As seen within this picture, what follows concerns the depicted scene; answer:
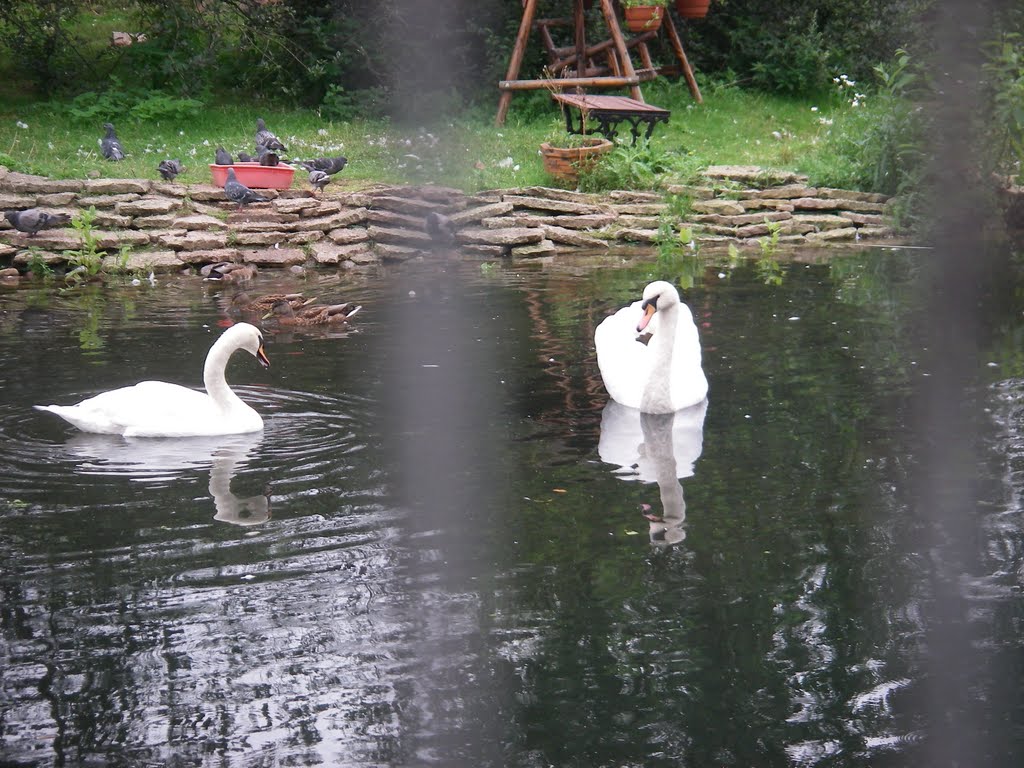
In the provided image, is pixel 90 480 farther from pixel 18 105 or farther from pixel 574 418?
pixel 18 105

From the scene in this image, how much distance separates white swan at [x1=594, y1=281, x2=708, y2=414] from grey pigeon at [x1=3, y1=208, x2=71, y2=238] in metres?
6.47

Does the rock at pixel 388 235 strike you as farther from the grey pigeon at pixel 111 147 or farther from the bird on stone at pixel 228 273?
the grey pigeon at pixel 111 147

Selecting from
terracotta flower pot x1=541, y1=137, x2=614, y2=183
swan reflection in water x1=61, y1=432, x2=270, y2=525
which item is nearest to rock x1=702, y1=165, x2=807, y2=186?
terracotta flower pot x1=541, y1=137, x2=614, y2=183

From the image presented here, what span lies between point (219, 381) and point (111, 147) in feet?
28.3

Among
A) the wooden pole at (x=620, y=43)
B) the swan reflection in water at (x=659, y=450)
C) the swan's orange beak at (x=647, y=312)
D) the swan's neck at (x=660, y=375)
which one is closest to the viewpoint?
the swan reflection in water at (x=659, y=450)

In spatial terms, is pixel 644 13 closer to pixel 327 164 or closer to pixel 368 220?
pixel 327 164

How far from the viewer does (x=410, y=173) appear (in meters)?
1.11

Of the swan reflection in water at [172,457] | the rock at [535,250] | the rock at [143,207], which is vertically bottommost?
the swan reflection in water at [172,457]

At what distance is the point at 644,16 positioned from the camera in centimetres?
1645

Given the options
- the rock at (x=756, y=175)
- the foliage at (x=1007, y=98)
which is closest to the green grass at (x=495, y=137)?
the rock at (x=756, y=175)

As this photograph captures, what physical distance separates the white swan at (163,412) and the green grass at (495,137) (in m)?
5.74

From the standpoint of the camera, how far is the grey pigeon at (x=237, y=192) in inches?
487

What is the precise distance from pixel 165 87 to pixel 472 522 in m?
14.5

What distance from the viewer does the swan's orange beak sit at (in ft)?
22.6
